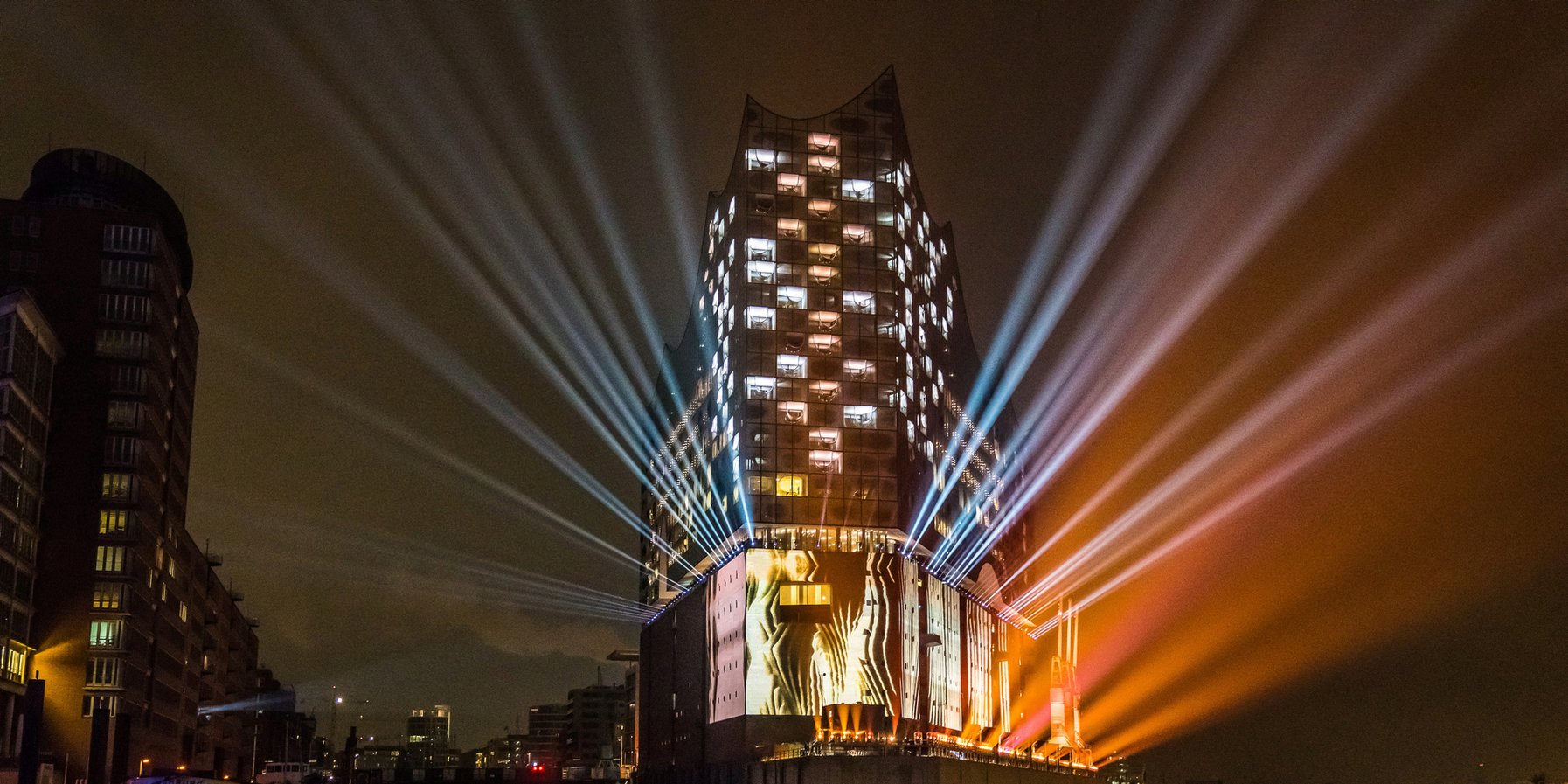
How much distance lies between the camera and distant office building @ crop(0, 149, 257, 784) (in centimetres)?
9438

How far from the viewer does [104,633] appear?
315 ft

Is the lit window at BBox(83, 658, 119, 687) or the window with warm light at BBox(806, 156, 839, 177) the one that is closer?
the lit window at BBox(83, 658, 119, 687)

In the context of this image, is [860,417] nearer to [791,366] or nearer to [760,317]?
[791,366]

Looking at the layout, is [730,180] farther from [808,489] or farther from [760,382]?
[808,489]

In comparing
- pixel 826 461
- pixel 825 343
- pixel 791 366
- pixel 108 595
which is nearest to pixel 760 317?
pixel 791 366

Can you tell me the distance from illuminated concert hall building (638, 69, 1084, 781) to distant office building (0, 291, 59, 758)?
155 ft

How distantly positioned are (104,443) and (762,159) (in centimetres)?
5597

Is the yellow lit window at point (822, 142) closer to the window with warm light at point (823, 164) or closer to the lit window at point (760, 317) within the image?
the window with warm light at point (823, 164)

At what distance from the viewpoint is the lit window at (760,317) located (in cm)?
11100

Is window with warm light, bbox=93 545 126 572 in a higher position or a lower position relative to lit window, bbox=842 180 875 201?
lower

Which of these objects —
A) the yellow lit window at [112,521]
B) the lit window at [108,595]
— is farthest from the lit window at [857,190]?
the lit window at [108,595]

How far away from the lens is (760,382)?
362 ft

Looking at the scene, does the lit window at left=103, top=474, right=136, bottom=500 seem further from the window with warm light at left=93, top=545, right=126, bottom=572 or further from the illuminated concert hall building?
the illuminated concert hall building

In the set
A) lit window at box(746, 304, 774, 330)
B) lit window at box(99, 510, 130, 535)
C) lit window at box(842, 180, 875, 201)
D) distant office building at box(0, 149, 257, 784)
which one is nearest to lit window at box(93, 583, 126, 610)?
distant office building at box(0, 149, 257, 784)
